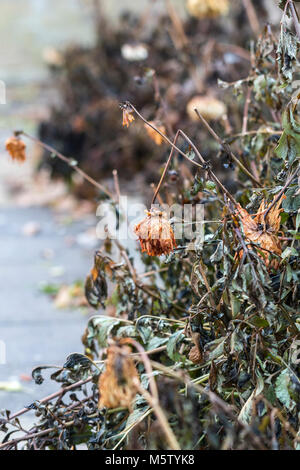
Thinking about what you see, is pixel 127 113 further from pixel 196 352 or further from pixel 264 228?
pixel 196 352

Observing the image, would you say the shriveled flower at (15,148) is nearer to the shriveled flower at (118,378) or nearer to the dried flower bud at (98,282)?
the dried flower bud at (98,282)

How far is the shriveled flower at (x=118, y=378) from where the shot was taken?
74cm

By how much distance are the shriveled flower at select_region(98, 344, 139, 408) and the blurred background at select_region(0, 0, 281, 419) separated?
98 centimetres

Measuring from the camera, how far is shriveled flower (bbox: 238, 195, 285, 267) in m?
1.01

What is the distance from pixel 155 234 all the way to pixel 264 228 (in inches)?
7.0

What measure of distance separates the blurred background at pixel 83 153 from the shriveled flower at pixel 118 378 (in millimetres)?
980

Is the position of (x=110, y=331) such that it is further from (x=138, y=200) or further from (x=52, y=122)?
(x=52, y=122)

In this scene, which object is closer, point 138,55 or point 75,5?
point 138,55

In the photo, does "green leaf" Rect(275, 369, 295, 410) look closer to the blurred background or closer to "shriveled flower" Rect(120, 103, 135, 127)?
"shriveled flower" Rect(120, 103, 135, 127)

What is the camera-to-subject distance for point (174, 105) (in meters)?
3.83

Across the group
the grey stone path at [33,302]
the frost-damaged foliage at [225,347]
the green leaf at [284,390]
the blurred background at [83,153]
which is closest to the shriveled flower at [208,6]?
the blurred background at [83,153]

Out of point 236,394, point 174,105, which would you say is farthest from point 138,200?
point 236,394

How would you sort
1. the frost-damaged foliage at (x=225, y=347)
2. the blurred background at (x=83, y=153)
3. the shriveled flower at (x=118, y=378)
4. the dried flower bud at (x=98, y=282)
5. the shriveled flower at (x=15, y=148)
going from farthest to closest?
the blurred background at (x=83, y=153) < the shriveled flower at (x=15, y=148) < the dried flower bud at (x=98, y=282) < the frost-damaged foliage at (x=225, y=347) < the shriveled flower at (x=118, y=378)

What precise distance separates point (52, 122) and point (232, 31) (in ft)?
4.84
